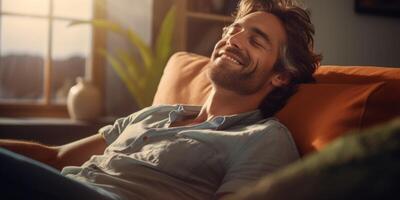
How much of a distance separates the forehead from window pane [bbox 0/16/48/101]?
6.13 ft

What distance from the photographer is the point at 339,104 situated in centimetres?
127

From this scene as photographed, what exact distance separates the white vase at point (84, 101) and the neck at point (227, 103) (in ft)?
Answer: 4.94

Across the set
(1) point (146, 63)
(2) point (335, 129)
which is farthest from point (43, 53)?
(2) point (335, 129)

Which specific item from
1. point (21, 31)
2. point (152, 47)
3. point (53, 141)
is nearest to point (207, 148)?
point (53, 141)

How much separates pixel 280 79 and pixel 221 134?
1.15 ft

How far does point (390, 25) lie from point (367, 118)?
8.69ft

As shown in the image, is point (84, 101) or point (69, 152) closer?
point (69, 152)

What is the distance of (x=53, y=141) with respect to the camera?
2814 millimetres

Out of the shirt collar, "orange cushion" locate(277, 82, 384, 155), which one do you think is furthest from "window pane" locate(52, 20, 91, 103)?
"orange cushion" locate(277, 82, 384, 155)

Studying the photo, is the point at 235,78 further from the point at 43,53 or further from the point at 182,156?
the point at 43,53

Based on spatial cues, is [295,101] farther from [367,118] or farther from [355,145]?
[355,145]

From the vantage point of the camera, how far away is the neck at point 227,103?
1555 millimetres

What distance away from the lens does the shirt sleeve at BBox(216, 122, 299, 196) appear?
118 centimetres

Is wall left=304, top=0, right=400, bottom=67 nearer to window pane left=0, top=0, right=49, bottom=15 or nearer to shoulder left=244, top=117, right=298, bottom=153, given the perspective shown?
window pane left=0, top=0, right=49, bottom=15
